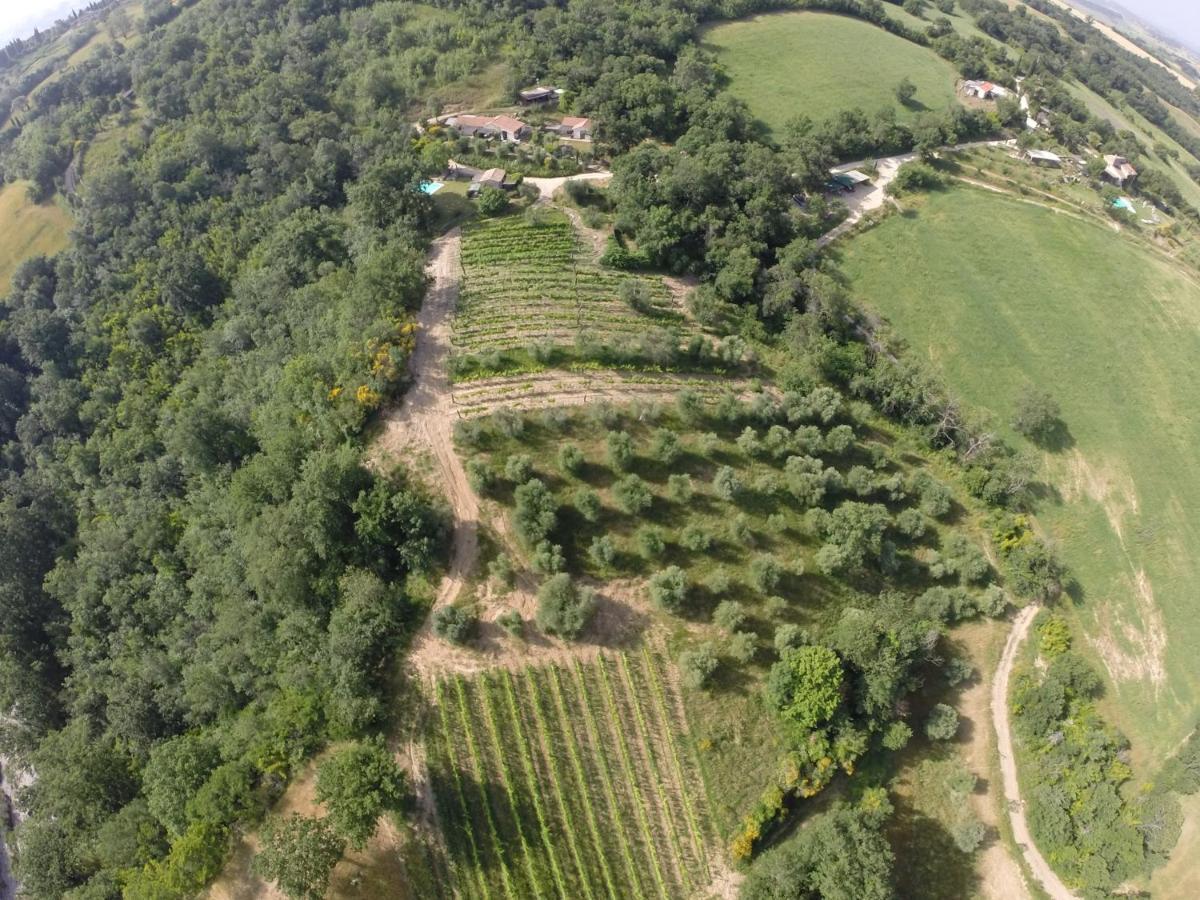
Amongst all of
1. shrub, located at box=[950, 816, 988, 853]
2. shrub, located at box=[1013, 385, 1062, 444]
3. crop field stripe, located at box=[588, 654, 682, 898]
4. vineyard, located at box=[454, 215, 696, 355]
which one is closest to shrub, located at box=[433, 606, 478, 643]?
crop field stripe, located at box=[588, 654, 682, 898]

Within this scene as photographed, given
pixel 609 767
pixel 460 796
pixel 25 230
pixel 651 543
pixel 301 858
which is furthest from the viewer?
pixel 25 230

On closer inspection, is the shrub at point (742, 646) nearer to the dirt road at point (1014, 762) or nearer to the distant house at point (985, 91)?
the dirt road at point (1014, 762)

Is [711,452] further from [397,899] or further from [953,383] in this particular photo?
[397,899]

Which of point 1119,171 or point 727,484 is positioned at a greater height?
point 727,484

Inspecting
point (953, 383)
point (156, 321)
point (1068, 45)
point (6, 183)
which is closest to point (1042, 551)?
point (953, 383)

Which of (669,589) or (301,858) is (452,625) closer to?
(301,858)

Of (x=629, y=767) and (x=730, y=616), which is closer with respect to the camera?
(x=629, y=767)

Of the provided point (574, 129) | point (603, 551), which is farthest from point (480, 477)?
point (574, 129)
